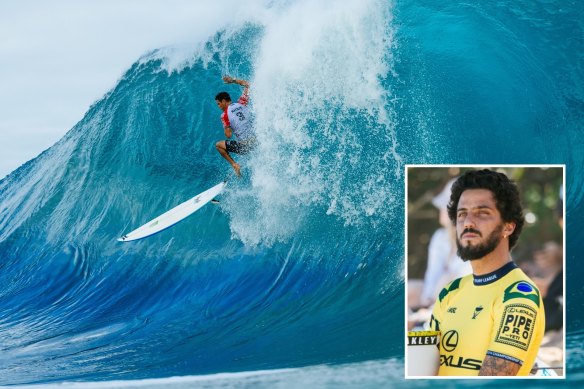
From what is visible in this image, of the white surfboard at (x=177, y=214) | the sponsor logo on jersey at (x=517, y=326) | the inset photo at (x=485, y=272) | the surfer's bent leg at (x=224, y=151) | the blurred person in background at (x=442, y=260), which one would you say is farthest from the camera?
the white surfboard at (x=177, y=214)

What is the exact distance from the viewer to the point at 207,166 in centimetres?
911

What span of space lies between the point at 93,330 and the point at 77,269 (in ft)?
7.10

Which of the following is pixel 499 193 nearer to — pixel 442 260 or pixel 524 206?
Answer: pixel 524 206

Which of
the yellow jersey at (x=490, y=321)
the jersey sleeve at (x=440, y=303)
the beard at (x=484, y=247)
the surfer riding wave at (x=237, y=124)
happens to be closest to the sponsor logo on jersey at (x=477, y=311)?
the yellow jersey at (x=490, y=321)

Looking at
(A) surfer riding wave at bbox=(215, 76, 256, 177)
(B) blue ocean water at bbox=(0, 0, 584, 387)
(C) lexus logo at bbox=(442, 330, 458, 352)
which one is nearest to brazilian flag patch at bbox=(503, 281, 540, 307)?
(C) lexus logo at bbox=(442, 330, 458, 352)

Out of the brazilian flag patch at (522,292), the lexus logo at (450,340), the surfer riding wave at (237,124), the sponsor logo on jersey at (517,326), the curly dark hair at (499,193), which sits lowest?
the lexus logo at (450,340)

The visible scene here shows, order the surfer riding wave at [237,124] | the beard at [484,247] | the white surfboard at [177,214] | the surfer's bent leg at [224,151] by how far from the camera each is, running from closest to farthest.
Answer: the beard at [484,247] < the surfer riding wave at [237,124] < the surfer's bent leg at [224,151] < the white surfboard at [177,214]

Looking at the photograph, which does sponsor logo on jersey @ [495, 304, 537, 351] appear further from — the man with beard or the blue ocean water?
the blue ocean water

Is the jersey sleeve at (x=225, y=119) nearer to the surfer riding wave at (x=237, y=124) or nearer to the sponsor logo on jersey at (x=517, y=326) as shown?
the surfer riding wave at (x=237, y=124)

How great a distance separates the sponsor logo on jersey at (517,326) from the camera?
14.4ft

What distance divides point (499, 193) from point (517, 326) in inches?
39.1

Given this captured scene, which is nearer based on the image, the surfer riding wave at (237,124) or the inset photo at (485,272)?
the inset photo at (485,272)

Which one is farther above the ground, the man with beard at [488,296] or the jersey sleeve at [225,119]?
the jersey sleeve at [225,119]

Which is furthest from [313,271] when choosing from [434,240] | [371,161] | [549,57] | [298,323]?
[549,57]
